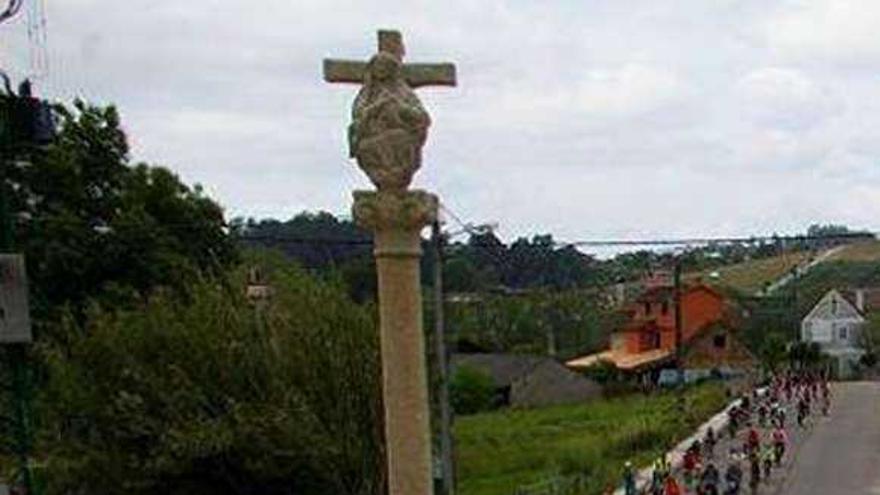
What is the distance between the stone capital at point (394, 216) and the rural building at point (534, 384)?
66.7 m

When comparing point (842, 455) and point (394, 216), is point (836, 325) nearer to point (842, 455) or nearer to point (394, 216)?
point (842, 455)

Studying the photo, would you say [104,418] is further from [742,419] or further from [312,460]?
[742,419]

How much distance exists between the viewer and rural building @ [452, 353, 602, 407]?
252 feet

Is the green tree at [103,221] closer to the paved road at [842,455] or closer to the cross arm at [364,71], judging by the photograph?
the paved road at [842,455]

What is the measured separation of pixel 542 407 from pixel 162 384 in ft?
154

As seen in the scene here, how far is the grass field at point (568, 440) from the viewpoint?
137 feet

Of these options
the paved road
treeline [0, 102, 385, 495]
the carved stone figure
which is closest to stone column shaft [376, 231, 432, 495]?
the carved stone figure

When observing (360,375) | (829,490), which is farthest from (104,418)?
(829,490)

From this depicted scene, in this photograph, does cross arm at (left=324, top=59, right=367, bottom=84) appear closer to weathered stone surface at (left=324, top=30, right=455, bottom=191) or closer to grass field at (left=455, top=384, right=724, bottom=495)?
weathered stone surface at (left=324, top=30, right=455, bottom=191)

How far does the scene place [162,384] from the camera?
28406mm

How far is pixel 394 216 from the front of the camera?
856 centimetres

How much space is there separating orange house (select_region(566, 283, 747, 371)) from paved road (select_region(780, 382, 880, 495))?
2802 cm

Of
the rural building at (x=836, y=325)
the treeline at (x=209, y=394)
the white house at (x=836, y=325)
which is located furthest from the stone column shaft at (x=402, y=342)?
the white house at (x=836, y=325)

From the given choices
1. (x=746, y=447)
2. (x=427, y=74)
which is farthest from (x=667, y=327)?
→ (x=427, y=74)
